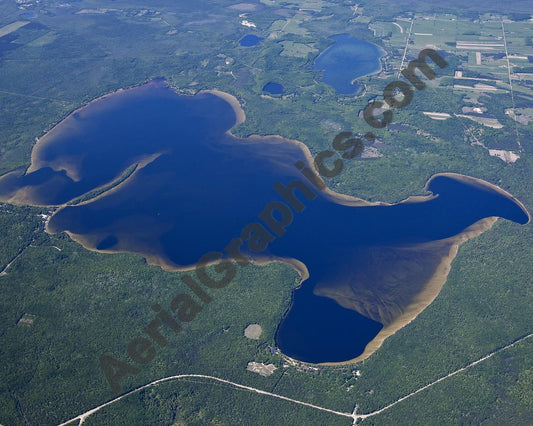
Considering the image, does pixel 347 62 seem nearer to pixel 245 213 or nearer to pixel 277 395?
pixel 245 213

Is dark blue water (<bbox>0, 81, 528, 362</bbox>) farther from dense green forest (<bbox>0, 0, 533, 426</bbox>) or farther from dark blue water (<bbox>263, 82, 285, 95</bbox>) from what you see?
dark blue water (<bbox>263, 82, 285, 95</bbox>)

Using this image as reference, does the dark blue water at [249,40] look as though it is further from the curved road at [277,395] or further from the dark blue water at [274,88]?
the curved road at [277,395]

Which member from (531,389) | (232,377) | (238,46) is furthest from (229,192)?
(238,46)

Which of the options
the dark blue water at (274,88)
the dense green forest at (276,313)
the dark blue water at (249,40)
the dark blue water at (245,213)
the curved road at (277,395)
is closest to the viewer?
the curved road at (277,395)

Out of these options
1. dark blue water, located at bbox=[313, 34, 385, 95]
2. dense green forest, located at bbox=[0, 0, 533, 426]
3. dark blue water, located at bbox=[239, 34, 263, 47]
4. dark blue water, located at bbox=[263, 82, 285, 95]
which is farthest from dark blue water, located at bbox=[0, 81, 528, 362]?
dark blue water, located at bbox=[239, 34, 263, 47]

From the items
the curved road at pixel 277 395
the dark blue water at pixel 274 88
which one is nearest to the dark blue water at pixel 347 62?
the dark blue water at pixel 274 88

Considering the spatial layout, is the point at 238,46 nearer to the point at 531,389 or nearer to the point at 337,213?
the point at 337,213

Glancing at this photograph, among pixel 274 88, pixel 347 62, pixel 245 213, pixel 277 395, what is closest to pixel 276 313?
pixel 277 395
